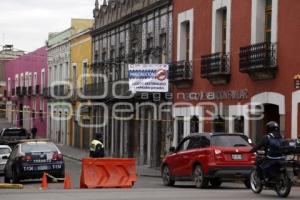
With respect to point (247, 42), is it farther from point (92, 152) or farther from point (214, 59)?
point (92, 152)

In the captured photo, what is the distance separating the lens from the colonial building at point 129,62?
3638 cm

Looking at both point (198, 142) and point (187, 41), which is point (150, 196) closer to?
point (198, 142)

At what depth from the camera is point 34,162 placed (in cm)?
2527

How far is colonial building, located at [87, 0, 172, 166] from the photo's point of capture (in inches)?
1432

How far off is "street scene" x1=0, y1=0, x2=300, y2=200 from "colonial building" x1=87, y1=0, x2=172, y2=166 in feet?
0.31

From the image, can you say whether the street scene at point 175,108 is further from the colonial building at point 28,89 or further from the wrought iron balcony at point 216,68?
the colonial building at point 28,89

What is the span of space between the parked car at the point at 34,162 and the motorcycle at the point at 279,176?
34.0 feet

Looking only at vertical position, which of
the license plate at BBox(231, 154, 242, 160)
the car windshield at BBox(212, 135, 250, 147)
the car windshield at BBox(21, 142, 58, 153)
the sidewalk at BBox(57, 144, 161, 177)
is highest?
the car windshield at BBox(212, 135, 250, 147)

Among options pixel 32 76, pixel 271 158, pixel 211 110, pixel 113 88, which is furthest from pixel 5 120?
pixel 271 158

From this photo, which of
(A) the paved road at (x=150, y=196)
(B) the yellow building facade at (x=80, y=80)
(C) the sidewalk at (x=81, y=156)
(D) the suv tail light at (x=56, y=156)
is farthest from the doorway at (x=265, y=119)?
(B) the yellow building facade at (x=80, y=80)

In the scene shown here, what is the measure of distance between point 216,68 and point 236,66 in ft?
4.89

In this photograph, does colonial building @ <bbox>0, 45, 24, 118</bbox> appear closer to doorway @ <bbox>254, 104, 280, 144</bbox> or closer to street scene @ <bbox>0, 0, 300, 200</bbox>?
street scene @ <bbox>0, 0, 300, 200</bbox>

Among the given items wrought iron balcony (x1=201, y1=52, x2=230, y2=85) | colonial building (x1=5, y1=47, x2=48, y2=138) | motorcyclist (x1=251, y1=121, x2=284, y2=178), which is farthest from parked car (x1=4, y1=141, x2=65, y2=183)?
colonial building (x1=5, y1=47, x2=48, y2=138)

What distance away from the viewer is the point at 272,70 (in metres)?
24.7
